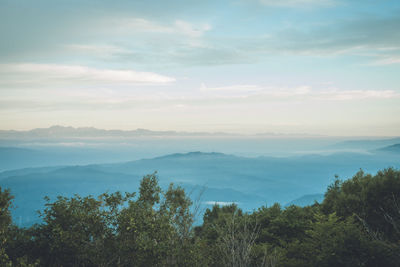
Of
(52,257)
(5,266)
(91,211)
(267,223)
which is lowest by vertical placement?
(267,223)

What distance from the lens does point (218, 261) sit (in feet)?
51.7

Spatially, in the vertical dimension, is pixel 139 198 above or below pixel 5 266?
above

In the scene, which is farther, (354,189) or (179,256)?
(354,189)

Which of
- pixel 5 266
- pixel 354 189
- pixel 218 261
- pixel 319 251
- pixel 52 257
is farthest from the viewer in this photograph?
pixel 354 189

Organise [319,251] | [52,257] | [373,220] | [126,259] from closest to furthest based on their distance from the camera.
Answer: [126,259], [52,257], [319,251], [373,220]

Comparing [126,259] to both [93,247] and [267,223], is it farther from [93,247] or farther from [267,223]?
[267,223]

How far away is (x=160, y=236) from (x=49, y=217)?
5329 millimetres

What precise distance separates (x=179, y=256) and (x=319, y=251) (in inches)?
359

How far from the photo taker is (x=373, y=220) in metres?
22.3

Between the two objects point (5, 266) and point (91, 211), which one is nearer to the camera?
point (5, 266)

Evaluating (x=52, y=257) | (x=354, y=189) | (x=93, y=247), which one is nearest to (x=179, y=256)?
(x=93, y=247)

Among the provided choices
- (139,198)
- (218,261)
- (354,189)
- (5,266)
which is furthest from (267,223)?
(5,266)

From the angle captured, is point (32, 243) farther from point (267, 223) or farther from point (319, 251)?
point (267, 223)

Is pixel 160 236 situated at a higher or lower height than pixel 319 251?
higher
